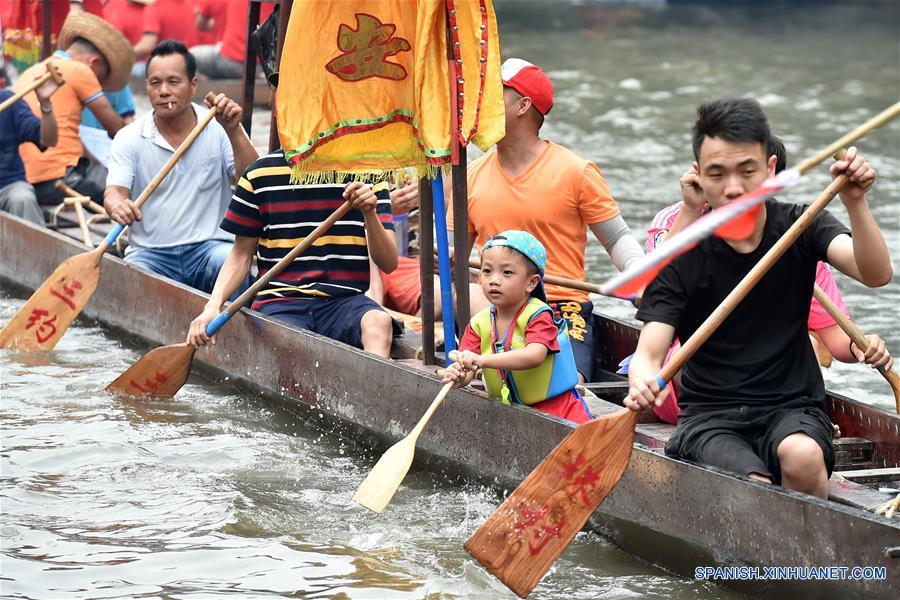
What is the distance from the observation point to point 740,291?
4.36 metres

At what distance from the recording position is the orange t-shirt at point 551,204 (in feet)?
20.6

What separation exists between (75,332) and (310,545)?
355 cm

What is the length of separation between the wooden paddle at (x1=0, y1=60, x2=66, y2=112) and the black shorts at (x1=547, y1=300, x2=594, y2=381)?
11.8 ft

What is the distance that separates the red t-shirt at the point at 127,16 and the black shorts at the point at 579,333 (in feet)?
33.0

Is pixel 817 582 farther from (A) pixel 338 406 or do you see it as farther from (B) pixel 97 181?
(B) pixel 97 181

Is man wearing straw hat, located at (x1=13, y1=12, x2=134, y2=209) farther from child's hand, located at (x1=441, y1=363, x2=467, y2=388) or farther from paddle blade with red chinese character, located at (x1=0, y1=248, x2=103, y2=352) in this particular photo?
child's hand, located at (x1=441, y1=363, x2=467, y2=388)

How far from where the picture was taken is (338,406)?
643cm

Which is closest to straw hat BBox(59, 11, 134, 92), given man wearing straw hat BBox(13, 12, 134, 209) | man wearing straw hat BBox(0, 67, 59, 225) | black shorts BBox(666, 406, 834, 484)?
man wearing straw hat BBox(13, 12, 134, 209)

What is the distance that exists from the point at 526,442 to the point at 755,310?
44.4 inches

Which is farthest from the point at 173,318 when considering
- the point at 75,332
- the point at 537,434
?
the point at 537,434

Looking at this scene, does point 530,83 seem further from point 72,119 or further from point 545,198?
point 72,119

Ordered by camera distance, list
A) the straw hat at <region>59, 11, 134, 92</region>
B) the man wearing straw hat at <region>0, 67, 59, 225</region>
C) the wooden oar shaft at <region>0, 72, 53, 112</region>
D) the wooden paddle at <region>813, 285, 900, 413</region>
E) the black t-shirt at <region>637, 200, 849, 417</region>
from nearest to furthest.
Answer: the black t-shirt at <region>637, 200, 849, 417</region> → the wooden paddle at <region>813, 285, 900, 413</region> → the wooden oar shaft at <region>0, 72, 53, 112</region> → the man wearing straw hat at <region>0, 67, 59, 225</region> → the straw hat at <region>59, 11, 134, 92</region>

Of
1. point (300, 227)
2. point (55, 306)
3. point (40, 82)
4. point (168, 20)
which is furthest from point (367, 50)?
point (168, 20)

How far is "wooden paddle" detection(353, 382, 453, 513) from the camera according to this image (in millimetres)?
5277
